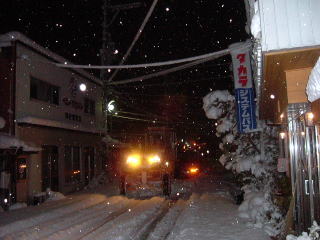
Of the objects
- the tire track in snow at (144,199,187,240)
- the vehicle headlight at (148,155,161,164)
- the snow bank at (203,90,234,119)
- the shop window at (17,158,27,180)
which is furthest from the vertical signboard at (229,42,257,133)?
the shop window at (17,158,27,180)

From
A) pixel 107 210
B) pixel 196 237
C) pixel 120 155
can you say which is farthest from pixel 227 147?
pixel 120 155

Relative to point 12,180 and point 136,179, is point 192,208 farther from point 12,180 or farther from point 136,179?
point 12,180

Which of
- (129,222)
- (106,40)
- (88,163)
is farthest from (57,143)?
(129,222)

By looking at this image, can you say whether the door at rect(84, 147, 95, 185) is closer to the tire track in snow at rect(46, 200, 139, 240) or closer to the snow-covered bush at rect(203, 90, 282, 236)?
the tire track in snow at rect(46, 200, 139, 240)

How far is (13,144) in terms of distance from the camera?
1592 cm

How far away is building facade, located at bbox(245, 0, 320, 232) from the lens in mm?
6656

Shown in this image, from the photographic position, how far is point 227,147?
53.2 ft

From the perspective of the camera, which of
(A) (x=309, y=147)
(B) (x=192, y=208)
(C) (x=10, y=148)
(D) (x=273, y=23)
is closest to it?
(D) (x=273, y=23)

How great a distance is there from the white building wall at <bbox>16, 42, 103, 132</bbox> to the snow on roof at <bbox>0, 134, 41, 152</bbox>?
116cm

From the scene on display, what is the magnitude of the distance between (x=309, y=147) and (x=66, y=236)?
675cm

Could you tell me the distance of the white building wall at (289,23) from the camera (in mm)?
6625

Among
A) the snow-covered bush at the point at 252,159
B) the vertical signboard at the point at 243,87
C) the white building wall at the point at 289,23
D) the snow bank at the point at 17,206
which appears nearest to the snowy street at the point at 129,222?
the snow-covered bush at the point at 252,159

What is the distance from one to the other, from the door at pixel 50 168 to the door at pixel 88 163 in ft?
14.9

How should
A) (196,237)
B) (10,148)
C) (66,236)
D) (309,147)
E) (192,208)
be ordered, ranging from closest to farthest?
(309,147)
(196,237)
(66,236)
(192,208)
(10,148)
